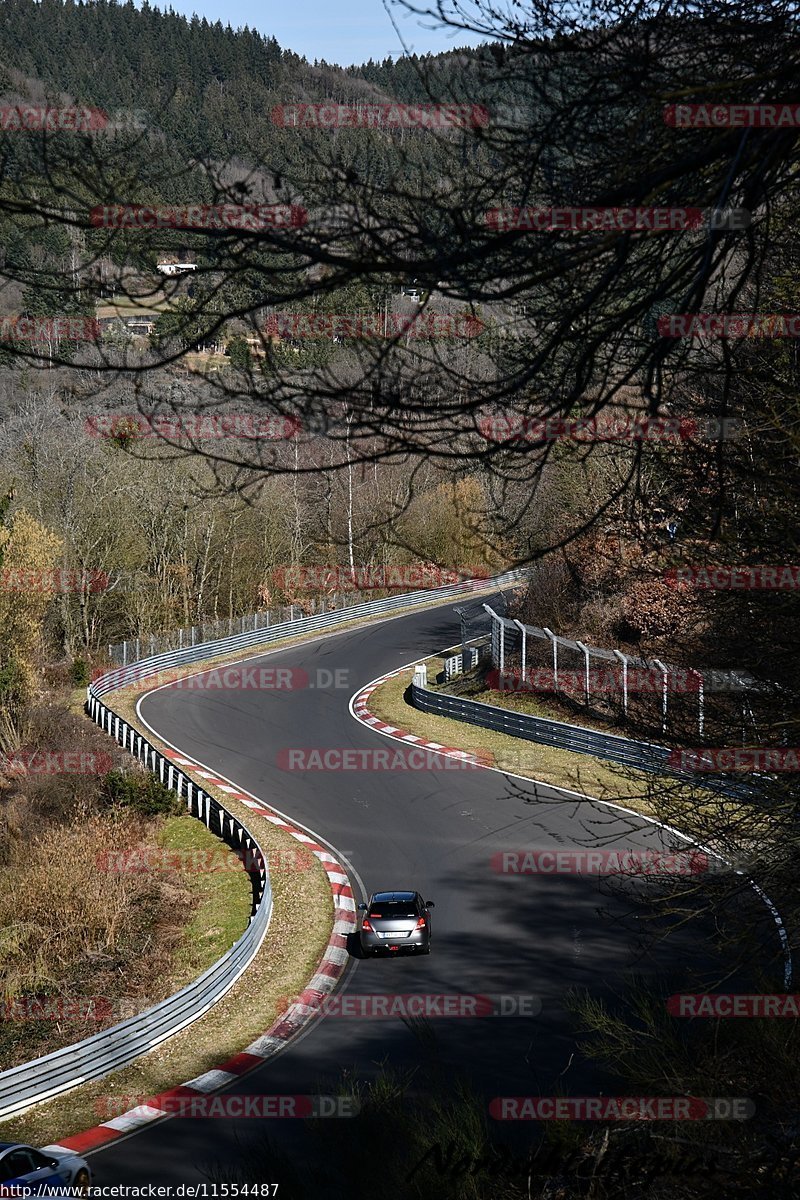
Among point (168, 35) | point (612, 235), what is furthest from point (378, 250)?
point (168, 35)

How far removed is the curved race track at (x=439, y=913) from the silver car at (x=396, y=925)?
1.06 ft

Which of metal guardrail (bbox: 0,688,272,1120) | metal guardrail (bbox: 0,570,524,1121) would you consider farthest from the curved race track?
metal guardrail (bbox: 0,688,272,1120)

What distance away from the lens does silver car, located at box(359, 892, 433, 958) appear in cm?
1622

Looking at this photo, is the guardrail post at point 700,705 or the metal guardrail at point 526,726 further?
the metal guardrail at point 526,726

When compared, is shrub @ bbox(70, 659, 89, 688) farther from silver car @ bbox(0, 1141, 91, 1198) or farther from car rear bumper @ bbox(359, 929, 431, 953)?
silver car @ bbox(0, 1141, 91, 1198)

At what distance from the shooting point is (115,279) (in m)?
4.03

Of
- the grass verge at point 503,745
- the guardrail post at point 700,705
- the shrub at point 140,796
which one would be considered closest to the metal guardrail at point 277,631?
the grass verge at point 503,745

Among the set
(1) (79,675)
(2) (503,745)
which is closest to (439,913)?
(2) (503,745)

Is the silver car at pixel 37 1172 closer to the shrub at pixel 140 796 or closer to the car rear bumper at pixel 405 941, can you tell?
the car rear bumper at pixel 405 941

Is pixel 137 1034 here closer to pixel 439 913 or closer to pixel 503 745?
pixel 439 913

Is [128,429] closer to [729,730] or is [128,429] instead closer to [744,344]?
[744,344]

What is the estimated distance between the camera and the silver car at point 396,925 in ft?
53.2

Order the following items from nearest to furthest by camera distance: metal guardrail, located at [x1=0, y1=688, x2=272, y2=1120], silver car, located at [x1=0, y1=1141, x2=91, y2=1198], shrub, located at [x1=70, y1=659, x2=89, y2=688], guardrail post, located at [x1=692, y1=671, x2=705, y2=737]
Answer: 1. silver car, located at [x1=0, y1=1141, x2=91, y2=1198]
2. guardrail post, located at [x1=692, y1=671, x2=705, y2=737]
3. metal guardrail, located at [x1=0, y1=688, x2=272, y2=1120]
4. shrub, located at [x1=70, y1=659, x2=89, y2=688]

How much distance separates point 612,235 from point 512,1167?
17.9ft
